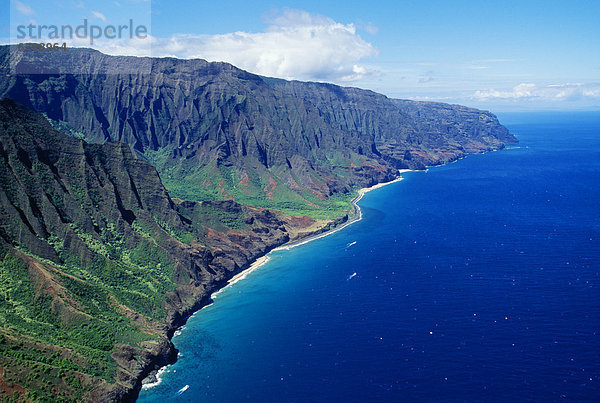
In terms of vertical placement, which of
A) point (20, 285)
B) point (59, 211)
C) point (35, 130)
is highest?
point (35, 130)

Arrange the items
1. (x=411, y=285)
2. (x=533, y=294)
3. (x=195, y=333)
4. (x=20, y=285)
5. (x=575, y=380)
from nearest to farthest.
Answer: (x=575, y=380) < (x=20, y=285) < (x=195, y=333) < (x=533, y=294) < (x=411, y=285)

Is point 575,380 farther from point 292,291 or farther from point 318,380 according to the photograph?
point 292,291

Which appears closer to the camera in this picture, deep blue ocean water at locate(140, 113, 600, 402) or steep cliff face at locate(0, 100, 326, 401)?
steep cliff face at locate(0, 100, 326, 401)

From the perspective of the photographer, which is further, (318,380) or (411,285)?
(411,285)

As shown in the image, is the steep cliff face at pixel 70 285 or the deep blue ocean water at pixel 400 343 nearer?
the steep cliff face at pixel 70 285

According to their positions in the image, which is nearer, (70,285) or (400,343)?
(400,343)

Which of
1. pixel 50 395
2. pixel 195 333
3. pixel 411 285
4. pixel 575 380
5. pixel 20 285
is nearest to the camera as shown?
pixel 50 395

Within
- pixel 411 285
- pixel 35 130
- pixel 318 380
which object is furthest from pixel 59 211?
pixel 411 285

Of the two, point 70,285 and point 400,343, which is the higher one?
point 70,285
